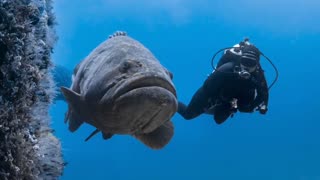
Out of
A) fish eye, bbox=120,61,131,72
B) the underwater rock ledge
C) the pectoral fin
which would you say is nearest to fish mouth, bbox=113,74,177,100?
fish eye, bbox=120,61,131,72

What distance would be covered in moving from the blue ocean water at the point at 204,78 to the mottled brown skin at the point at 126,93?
5462cm

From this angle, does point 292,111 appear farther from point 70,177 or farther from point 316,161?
point 70,177

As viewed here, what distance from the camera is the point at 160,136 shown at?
4.50m

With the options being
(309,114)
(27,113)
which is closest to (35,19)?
(27,113)

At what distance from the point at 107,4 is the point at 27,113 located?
74.8m

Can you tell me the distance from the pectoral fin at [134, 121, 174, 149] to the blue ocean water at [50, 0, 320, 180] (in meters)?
54.3

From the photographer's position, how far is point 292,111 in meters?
71.6

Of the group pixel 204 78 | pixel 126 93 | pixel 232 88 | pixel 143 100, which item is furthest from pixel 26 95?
pixel 204 78

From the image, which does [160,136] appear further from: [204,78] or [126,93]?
[204,78]

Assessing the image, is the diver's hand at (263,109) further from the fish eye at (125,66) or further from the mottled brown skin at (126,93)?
the fish eye at (125,66)

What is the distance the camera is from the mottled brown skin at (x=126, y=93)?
3.51m

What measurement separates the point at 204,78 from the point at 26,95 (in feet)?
240

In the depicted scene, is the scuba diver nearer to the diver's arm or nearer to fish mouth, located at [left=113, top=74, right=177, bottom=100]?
the diver's arm

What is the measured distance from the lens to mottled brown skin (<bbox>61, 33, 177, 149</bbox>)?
3514mm
